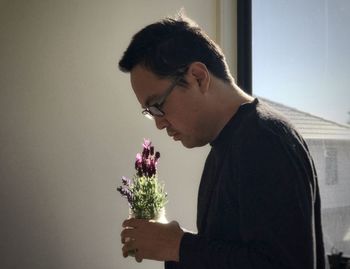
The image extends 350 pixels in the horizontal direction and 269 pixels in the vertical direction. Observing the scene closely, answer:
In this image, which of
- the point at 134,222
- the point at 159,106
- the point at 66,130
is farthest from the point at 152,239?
the point at 66,130

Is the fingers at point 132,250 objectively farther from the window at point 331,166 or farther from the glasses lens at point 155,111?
the window at point 331,166

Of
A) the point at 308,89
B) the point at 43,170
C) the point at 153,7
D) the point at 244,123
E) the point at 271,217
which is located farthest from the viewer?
the point at 308,89

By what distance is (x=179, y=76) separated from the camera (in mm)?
1035

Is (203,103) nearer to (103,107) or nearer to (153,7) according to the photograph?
(103,107)

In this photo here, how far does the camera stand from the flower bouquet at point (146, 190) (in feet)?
3.76

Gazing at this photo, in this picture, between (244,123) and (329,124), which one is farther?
(329,124)

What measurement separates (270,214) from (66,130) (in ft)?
3.40

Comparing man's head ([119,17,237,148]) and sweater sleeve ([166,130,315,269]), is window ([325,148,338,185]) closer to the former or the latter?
man's head ([119,17,237,148])

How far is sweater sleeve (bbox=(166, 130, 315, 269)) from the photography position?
2.64ft

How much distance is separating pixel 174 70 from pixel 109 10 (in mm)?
870

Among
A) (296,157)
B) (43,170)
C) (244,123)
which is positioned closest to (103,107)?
(43,170)

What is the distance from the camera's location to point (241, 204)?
2.78 ft

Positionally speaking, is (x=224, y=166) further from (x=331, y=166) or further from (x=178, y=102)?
(x=331, y=166)

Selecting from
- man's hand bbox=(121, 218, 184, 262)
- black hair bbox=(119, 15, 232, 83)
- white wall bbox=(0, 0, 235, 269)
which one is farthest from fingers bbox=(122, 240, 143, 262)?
white wall bbox=(0, 0, 235, 269)
